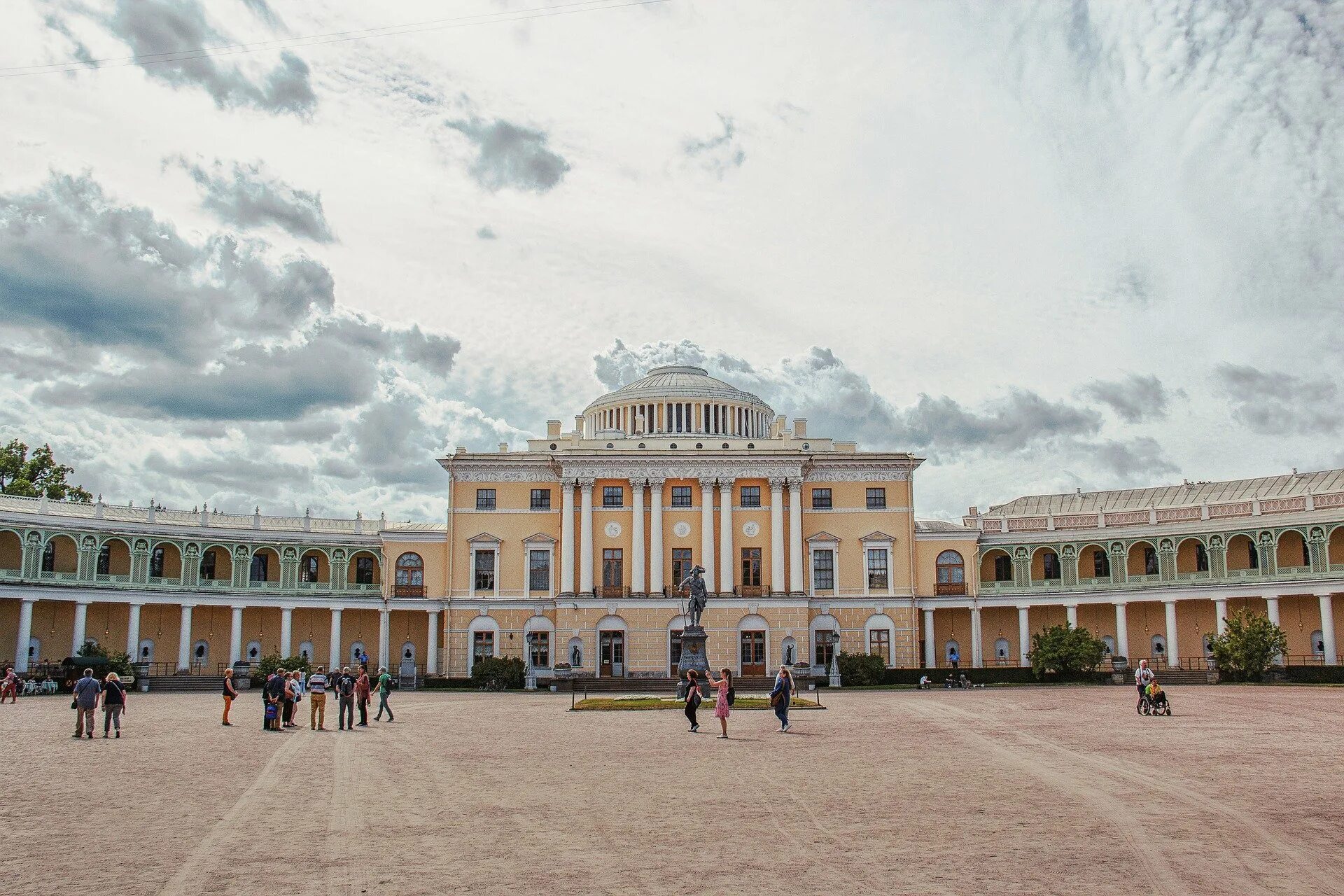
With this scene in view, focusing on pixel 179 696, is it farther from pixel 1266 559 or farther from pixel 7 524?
pixel 1266 559

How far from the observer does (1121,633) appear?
64.5 metres

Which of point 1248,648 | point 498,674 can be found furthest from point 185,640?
point 1248,648

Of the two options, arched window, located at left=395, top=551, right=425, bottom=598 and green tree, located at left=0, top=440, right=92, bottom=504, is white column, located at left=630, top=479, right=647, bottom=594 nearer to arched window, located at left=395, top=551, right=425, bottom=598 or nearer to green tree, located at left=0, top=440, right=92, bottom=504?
arched window, located at left=395, top=551, right=425, bottom=598

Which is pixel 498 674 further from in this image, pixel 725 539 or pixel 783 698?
pixel 783 698

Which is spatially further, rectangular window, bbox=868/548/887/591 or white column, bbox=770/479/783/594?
rectangular window, bbox=868/548/887/591

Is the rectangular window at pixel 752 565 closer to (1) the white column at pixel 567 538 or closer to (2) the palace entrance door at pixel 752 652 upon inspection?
(2) the palace entrance door at pixel 752 652

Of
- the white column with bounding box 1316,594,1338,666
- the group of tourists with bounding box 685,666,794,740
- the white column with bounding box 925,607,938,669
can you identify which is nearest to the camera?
the group of tourists with bounding box 685,666,794,740

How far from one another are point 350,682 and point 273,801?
1441 centimetres

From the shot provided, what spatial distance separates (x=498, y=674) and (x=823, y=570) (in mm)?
20142

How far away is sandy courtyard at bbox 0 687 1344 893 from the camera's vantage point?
12672mm

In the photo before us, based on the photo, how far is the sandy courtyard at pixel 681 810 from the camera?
12672 millimetres

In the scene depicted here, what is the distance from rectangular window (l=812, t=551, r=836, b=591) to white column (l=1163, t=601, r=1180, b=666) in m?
18.1

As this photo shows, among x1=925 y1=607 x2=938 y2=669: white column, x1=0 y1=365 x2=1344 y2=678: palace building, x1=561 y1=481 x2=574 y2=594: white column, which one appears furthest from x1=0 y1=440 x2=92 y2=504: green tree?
x1=925 y1=607 x2=938 y2=669: white column

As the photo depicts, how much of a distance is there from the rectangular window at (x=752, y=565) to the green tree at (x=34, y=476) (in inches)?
1636
